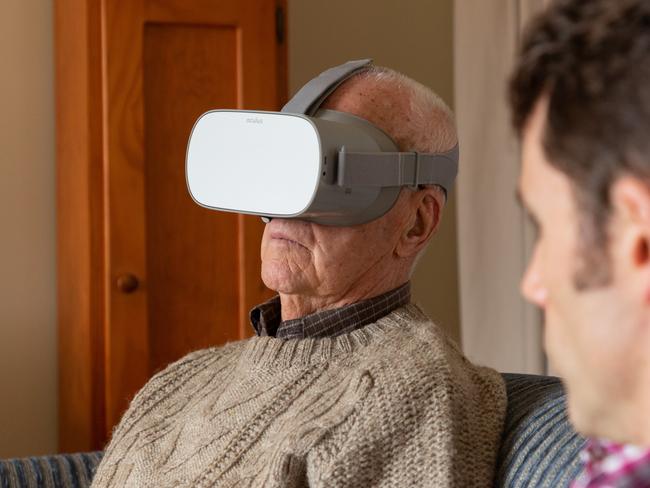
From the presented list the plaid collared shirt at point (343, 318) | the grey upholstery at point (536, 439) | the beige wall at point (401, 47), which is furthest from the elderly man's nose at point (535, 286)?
the beige wall at point (401, 47)

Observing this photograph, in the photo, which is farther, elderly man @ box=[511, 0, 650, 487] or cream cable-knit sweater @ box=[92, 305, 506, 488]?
cream cable-knit sweater @ box=[92, 305, 506, 488]

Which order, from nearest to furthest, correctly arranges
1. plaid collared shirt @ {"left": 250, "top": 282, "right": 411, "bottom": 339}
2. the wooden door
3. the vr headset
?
the vr headset → plaid collared shirt @ {"left": 250, "top": 282, "right": 411, "bottom": 339} → the wooden door

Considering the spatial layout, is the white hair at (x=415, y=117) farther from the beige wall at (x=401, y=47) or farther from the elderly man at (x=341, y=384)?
the beige wall at (x=401, y=47)

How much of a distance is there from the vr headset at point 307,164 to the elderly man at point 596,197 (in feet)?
2.17

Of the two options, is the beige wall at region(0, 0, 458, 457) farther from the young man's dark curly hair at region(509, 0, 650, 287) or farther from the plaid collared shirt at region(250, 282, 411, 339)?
the young man's dark curly hair at region(509, 0, 650, 287)

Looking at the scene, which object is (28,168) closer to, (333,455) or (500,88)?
(500,88)

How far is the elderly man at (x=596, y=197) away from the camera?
67cm

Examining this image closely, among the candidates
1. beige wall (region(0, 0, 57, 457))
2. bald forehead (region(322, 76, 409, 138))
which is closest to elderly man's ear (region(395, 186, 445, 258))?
bald forehead (region(322, 76, 409, 138))

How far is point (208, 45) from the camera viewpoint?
104 inches

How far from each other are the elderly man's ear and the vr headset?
2 cm

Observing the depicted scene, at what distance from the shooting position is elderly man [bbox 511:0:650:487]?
0.67 meters

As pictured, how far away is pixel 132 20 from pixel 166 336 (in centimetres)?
73

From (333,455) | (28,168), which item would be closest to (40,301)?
(28,168)

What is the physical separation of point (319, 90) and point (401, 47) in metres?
2.01
